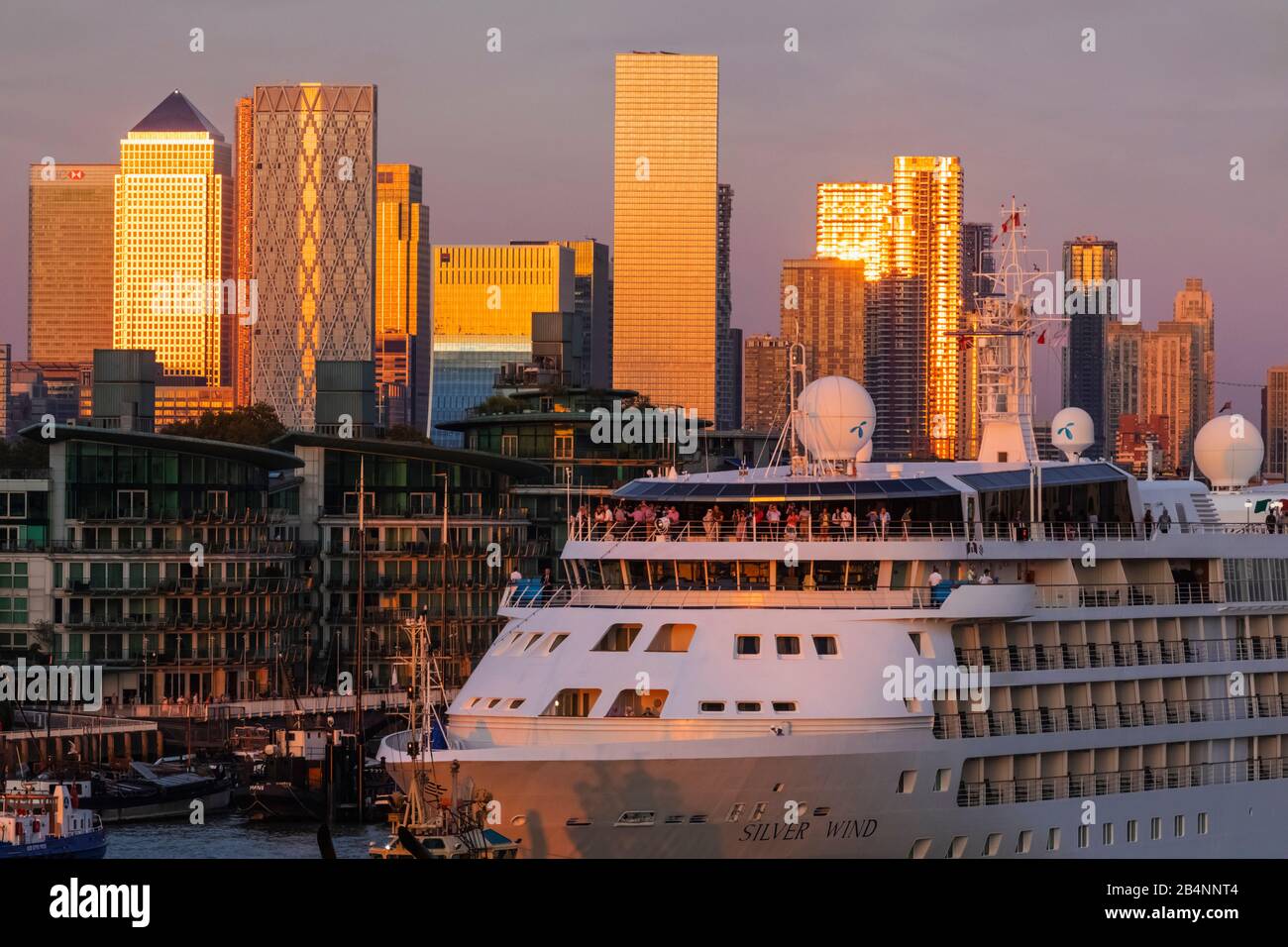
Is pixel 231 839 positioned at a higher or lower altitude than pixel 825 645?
lower

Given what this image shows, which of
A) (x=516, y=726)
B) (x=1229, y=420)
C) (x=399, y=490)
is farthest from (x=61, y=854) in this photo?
(x=399, y=490)

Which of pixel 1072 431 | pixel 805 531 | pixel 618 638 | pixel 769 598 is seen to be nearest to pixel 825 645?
pixel 769 598

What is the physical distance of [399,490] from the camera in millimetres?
104562

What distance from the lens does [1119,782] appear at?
48.8 m

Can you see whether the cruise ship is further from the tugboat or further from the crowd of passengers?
the tugboat

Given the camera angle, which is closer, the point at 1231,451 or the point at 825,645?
the point at 825,645

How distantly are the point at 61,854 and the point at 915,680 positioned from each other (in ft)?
87.2

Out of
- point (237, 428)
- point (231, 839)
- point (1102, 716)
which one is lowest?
point (231, 839)

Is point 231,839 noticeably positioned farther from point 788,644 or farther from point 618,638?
point 788,644

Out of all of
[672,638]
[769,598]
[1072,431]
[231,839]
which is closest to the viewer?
[672,638]

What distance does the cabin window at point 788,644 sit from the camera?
142ft

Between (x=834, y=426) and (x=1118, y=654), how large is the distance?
7724mm

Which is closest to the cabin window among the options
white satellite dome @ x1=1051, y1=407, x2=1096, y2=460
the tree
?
white satellite dome @ x1=1051, y1=407, x2=1096, y2=460
